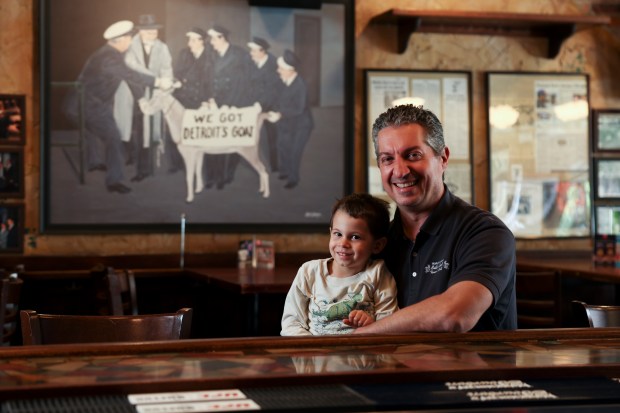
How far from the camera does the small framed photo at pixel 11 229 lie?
5871 mm

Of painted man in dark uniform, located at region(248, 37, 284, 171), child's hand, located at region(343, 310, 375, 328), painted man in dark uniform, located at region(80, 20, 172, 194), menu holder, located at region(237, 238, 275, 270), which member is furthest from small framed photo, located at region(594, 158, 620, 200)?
child's hand, located at region(343, 310, 375, 328)

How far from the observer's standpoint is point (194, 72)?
20.3 feet

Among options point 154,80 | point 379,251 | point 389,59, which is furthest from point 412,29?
point 379,251

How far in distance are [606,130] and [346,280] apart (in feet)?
14.9

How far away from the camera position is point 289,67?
20.9ft

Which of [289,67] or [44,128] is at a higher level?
[289,67]

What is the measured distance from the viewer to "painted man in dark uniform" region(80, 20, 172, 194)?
6.02 metres

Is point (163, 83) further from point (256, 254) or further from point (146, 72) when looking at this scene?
point (256, 254)

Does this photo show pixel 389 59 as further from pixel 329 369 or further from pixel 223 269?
pixel 329 369

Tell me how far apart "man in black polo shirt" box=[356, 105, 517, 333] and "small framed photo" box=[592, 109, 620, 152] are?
4360mm

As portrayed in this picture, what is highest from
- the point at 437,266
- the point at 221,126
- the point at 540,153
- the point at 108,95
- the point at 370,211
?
the point at 108,95

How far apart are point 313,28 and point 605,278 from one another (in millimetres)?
2812

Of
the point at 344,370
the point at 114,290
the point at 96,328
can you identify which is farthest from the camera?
the point at 114,290

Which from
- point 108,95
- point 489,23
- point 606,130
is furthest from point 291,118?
point 606,130
